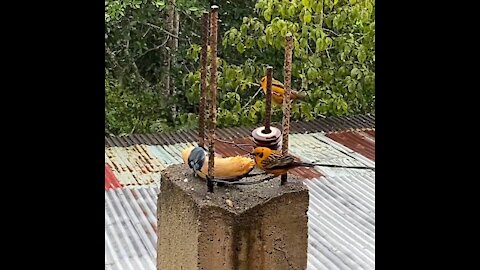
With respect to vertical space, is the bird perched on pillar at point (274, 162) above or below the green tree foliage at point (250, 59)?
above

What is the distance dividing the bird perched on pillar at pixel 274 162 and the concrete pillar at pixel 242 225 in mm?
49

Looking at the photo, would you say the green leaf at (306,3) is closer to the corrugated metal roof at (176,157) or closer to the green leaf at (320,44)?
the green leaf at (320,44)

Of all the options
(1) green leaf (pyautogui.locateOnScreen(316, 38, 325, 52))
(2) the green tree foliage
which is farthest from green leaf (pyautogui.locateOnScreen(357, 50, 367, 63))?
(1) green leaf (pyautogui.locateOnScreen(316, 38, 325, 52))

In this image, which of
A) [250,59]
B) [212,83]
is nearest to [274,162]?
[212,83]

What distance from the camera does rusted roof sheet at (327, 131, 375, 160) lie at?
4.72m

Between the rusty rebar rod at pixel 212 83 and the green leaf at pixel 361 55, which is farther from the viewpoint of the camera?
the green leaf at pixel 361 55

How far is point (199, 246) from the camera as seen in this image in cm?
172

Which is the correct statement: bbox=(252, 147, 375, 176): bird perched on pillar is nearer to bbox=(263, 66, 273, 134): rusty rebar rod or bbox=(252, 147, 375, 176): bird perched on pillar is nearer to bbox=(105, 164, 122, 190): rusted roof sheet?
bbox=(263, 66, 273, 134): rusty rebar rod

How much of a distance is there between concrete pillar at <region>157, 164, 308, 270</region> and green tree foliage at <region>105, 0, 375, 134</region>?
129 inches

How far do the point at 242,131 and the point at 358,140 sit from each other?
84cm

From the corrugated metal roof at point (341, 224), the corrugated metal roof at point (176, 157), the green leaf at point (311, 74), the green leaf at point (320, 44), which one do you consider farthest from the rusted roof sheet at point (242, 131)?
the corrugated metal roof at point (341, 224)

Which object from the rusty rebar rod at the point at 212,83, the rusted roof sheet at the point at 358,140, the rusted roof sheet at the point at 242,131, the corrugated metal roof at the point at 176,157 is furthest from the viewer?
the rusted roof sheet at the point at 242,131

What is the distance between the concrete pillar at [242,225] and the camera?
5.62 feet
